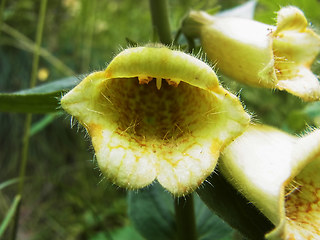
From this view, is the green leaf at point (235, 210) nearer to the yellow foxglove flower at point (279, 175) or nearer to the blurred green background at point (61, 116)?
the yellow foxglove flower at point (279, 175)

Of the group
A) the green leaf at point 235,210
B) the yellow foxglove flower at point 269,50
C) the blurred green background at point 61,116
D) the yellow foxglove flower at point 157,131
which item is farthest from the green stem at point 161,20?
the blurred green background at point 61,116

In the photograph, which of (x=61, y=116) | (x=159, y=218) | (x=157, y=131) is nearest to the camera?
(x=157, y=131)

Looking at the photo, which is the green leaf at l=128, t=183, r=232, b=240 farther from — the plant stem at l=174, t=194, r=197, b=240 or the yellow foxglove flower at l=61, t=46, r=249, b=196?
the yellow foxglove flower at l=61, t=46, r=249, b=196

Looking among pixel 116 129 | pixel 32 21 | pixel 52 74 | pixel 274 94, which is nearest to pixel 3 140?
pixel 52 74

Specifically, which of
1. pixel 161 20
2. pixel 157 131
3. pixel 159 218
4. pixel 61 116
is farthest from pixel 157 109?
pixel 61 116

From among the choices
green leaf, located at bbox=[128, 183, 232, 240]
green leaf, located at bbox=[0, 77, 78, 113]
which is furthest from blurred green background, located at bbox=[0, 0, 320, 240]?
green leaf, located at bbox=[0, 77, 78, 113]

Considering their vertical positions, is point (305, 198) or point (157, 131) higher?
point (157, 131)

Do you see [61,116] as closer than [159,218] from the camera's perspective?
No

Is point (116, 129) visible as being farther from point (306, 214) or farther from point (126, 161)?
point (306, 214)

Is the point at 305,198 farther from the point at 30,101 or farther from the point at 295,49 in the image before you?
the point at 30,101
